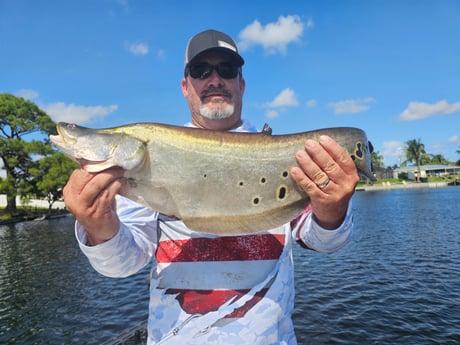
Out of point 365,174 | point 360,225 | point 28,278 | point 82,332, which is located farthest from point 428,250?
point 28,278

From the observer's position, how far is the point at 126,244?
127 inches

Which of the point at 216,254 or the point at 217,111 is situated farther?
the point at 217,111

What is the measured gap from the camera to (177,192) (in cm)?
309

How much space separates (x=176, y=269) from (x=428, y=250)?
24163 mm

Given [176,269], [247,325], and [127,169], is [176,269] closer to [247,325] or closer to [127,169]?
[247,325]

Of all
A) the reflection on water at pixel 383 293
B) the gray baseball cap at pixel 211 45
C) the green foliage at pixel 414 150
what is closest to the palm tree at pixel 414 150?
the green foliage at pixel 414 150

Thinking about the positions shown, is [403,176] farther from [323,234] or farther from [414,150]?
[323,234]

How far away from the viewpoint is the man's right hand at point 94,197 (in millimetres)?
2854

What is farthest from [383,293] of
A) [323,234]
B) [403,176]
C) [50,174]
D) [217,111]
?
[403,176]

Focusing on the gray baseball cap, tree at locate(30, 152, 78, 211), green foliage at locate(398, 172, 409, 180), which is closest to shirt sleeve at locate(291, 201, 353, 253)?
the gray baseball cap

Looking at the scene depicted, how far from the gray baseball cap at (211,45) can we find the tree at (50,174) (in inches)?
2296

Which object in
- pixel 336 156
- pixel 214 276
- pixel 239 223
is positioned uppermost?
pixel 336 156

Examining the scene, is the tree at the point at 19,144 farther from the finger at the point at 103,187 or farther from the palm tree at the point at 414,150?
the palm tree at the point at 414,150

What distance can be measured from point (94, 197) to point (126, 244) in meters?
0.62
